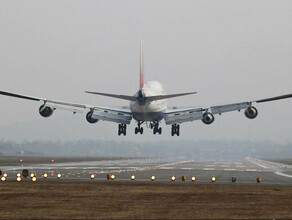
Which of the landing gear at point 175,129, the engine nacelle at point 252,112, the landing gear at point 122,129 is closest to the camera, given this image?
the engine nacelle at point 252,112

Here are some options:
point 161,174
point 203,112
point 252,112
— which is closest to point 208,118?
point 203,112

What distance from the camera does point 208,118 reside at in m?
91.5

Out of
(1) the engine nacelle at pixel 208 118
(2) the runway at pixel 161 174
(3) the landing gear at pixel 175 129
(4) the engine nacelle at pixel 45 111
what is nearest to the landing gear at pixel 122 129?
(3) the landing gear at pixel 175 129

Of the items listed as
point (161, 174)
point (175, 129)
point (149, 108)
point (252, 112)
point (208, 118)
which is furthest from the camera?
point (175, 129)

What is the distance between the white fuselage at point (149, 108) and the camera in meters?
90.0

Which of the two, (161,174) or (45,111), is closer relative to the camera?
(161,174)

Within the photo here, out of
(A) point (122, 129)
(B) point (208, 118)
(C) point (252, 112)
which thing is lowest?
(A) point (122, 129)

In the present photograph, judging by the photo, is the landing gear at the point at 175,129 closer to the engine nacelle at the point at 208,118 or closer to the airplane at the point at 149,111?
the airplane at the point at 149,111

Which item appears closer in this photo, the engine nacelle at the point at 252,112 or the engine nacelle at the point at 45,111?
the engine nacelle at the point at 45,111

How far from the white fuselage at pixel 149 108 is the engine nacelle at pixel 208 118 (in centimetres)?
713

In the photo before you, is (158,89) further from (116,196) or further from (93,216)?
(93,216)

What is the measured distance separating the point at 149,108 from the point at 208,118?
8948mm

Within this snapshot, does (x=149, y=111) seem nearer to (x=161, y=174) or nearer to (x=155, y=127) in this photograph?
(x=155, y=127)

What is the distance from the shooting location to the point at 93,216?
26.0 meters
